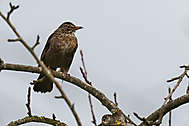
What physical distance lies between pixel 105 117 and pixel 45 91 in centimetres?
572

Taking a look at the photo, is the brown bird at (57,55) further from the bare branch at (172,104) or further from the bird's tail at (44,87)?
the bare branch at (172,104)

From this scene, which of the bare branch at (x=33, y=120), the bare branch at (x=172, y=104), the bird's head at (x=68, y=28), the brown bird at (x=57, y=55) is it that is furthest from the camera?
the bird's head at (x=68, y=28)

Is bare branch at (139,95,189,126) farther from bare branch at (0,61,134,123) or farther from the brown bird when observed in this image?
the brown bird

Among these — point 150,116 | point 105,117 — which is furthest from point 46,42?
point 105,117

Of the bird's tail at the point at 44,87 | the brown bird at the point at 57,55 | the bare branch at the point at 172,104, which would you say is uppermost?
the bare branch at the point at 172,104

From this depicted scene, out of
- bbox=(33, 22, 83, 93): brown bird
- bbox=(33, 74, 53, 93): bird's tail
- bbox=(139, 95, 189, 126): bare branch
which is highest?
bbox=(139, 95, 189, 126): bare branch

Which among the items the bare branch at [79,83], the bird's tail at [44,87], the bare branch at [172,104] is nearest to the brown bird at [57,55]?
the bird's tail at [44,87]

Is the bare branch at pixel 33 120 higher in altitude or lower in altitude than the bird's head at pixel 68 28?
lower

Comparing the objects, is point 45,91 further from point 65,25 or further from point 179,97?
point 179,97

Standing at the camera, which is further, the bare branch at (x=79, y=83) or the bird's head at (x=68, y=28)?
the bird's head at (x=68, y=28)

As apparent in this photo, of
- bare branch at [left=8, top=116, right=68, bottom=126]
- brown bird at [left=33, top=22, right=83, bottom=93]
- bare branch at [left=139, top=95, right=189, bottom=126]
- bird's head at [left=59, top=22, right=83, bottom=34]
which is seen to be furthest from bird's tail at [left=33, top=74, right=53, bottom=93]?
bare branch at [left=139, top=95, right=189, bottom=126]

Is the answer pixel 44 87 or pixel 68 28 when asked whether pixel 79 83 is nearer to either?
pixel 44 87

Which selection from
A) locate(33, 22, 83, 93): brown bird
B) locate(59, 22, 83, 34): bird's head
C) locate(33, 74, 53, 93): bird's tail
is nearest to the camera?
locate(33, 22, 83, 93): brown bird

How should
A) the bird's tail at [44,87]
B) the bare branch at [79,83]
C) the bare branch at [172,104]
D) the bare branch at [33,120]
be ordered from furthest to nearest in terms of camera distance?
the bird's tail at [44,87] → the bare branch at [33,120] → the bare branch at [79,83] → the bare branch at [172,104]
